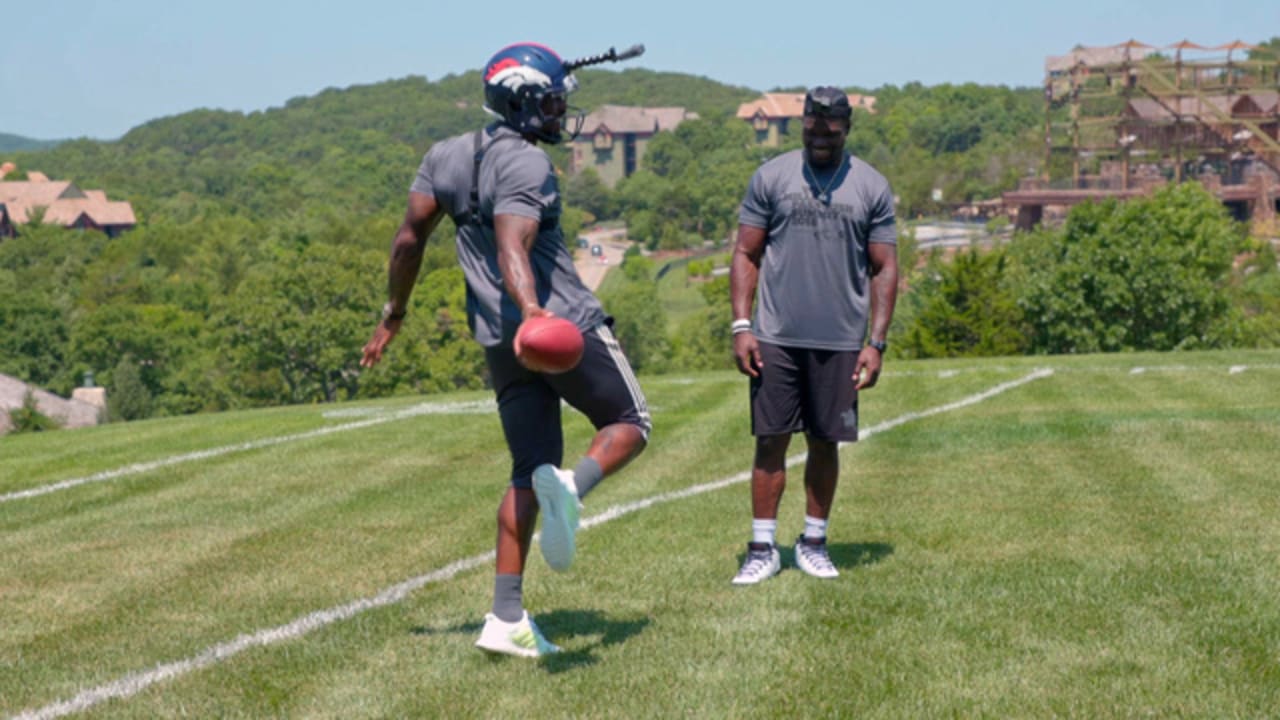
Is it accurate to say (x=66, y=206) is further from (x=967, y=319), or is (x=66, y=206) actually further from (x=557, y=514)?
(x=557, y=514)

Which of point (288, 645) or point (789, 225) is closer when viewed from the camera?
point (288, 645)

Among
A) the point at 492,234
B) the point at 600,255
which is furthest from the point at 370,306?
the point at 600,255

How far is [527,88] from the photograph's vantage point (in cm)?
536

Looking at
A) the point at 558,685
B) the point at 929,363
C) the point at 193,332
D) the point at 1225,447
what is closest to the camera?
the point at 558,685

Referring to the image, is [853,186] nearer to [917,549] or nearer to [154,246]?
[917,549]

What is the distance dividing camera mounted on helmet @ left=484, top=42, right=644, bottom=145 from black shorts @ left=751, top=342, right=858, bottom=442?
1736 millimetres

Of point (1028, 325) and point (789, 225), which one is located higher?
point (789, 225)

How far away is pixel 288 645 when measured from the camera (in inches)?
224

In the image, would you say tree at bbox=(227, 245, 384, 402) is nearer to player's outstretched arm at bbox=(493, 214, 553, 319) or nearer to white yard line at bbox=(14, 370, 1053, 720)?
white yard line at bbox=(14, 370, 1053, 720)

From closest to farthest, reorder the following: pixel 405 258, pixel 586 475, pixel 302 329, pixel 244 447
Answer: pixel 586 475
pixel 405 258
pixel 244 447
pixel 302 329

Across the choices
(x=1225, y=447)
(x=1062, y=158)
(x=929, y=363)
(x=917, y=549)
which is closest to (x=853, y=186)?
(x=917, y=549)

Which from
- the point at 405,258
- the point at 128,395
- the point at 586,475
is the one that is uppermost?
the point at 405,258

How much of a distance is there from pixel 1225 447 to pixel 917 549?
14.5 ft

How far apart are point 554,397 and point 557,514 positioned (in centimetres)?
68
